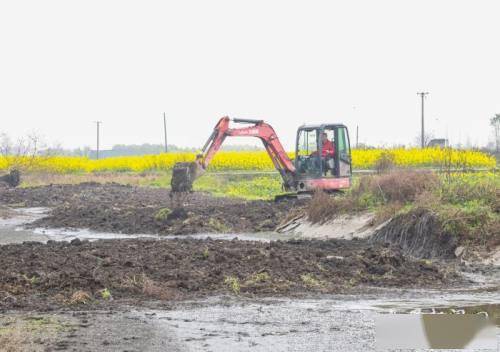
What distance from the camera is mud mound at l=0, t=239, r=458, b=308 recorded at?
1440 centimetres

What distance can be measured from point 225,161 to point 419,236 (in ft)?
161

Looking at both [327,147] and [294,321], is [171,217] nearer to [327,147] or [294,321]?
[327,147]

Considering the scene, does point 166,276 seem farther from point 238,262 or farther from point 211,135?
point 211,135

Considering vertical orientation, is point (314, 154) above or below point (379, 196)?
above

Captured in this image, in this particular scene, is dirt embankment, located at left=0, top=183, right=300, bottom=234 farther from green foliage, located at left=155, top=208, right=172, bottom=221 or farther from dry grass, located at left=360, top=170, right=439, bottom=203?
dry grass, located at left=360, top=170, right=439, bottom=203

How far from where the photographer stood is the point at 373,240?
72.9 feet

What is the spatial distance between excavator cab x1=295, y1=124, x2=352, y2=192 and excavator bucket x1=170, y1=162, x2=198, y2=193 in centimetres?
428

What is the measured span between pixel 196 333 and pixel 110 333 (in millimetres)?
1024

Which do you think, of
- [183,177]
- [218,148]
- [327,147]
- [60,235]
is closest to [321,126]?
[327,147]

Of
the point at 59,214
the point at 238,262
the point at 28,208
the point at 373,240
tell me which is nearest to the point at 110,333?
the point at 238,262

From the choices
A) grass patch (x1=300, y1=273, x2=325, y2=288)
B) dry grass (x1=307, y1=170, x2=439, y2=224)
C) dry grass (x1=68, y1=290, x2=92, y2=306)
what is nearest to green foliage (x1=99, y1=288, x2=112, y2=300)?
dry grass (x1=68, y1=290, x2=92, y2=306)

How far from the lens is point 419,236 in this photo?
2050 centimetres

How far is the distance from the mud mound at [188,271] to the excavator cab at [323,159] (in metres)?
14.3

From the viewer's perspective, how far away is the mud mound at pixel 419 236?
64.0 feet
